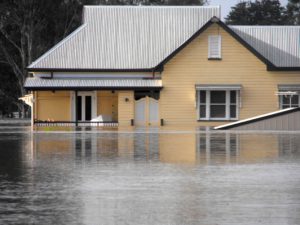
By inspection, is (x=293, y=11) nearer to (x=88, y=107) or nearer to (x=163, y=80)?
(x=163, y=80)

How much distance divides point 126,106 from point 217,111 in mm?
5703

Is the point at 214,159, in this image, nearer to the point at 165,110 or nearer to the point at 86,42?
the point at 165,110

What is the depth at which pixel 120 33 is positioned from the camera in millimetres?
49250

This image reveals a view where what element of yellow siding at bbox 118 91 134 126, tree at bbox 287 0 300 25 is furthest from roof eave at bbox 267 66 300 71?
tree at bbox 287 0 300 25

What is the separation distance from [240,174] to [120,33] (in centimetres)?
3439

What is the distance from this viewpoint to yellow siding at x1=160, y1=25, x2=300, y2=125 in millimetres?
46000

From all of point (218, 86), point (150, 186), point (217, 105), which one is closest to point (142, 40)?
point (218, 86)

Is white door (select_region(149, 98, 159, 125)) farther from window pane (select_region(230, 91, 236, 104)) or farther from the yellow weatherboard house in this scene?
window pane (select_region(230, 91, 236, 104))

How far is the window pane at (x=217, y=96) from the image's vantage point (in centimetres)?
4641

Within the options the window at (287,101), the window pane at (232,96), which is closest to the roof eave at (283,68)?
the window at (287,101)

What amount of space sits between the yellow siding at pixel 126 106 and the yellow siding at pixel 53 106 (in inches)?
148

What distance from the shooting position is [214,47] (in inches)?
1807

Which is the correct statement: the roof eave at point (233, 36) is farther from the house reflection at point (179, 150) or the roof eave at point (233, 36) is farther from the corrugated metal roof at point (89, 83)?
the house reflection at point (179, 150)

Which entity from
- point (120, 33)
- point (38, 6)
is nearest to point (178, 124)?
point (120, 33)
